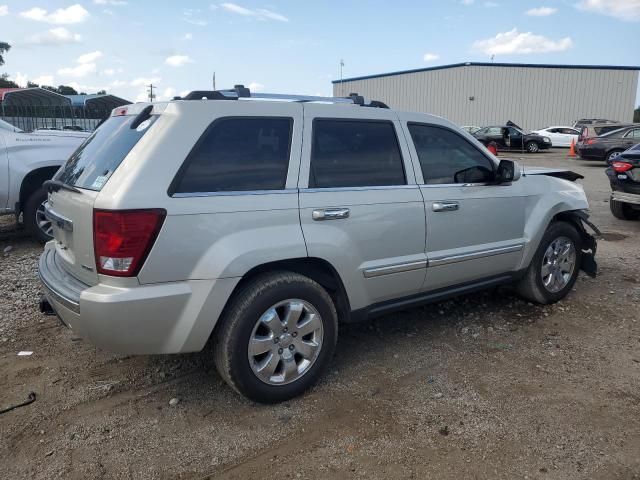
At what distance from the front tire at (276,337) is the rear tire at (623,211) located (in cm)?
759

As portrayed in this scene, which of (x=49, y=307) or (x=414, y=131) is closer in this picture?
(x=49, y=307)

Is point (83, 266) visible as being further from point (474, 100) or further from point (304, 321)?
point (474, 100)

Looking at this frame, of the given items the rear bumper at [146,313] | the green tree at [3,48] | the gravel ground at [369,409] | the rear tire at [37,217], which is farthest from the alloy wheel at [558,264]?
the green tree at [3,48]

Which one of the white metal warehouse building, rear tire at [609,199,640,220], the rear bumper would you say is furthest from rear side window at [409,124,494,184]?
the white metal warehouse building

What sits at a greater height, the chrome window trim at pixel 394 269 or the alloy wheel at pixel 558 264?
the chrome window trim at pixel 394 269

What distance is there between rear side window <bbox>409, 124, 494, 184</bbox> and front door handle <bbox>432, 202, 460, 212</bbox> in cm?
18

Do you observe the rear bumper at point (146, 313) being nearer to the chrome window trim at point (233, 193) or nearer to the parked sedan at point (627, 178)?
the chrome window trim at point (233, 193)

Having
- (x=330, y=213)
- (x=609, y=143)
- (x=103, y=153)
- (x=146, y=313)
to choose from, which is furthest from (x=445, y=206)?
(x=609, y=143)

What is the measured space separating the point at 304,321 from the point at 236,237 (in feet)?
2.39

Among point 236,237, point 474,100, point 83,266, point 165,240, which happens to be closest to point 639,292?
point 236,237

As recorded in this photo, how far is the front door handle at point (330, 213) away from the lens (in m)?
3.15

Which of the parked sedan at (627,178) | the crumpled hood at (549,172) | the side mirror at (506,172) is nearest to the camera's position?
the side mirror at (506,172)

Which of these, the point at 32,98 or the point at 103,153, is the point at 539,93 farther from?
the point at 103,153

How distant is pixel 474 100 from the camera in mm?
41844
